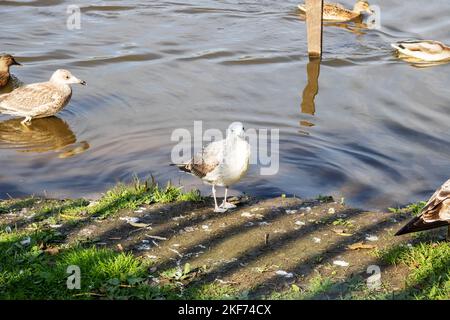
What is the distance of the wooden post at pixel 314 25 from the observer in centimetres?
1316

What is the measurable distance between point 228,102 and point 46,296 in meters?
7.12

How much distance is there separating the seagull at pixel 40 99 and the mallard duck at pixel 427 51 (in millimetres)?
6459

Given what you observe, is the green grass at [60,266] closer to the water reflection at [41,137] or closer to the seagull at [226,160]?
the seagull at [226,160]

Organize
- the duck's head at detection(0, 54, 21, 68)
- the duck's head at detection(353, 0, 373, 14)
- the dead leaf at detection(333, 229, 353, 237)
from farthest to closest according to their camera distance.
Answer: the duck's head at detection(353, 0, 373, 14) → the duck's head at detection(0, 54, 21, 68) → the dead leaf at detection(333, 229, 353, 237)

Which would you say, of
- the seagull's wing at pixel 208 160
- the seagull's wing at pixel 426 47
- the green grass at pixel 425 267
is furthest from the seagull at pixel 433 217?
the seagull's wing at pixel 426 47

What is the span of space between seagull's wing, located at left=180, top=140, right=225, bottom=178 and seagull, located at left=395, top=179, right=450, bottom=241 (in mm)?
2068

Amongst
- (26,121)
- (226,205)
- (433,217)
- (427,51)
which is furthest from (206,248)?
(427,51)

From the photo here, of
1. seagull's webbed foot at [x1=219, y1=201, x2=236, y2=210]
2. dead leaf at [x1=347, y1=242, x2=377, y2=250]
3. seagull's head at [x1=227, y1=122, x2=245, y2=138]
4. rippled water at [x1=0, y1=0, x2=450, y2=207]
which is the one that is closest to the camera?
dead leaf at [x1=347, y1=242, x2=377, y2=250]

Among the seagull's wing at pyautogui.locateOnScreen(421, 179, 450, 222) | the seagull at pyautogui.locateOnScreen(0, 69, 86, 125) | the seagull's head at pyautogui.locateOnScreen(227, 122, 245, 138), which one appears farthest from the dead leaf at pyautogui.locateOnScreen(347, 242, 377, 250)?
the seagull at pyautogui.locateOnScreen(0, 69, 86, 125)

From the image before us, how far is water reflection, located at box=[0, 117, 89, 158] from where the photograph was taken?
11180 millimetres

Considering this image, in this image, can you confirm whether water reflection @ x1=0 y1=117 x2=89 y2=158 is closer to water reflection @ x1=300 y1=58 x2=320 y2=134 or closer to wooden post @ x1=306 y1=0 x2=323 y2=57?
water reflection @ x1=300 y1=58 x2=320 y2=134

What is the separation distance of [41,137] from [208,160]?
15.4ft

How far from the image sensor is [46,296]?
6.09 m

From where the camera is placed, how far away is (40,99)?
12.3 metres
